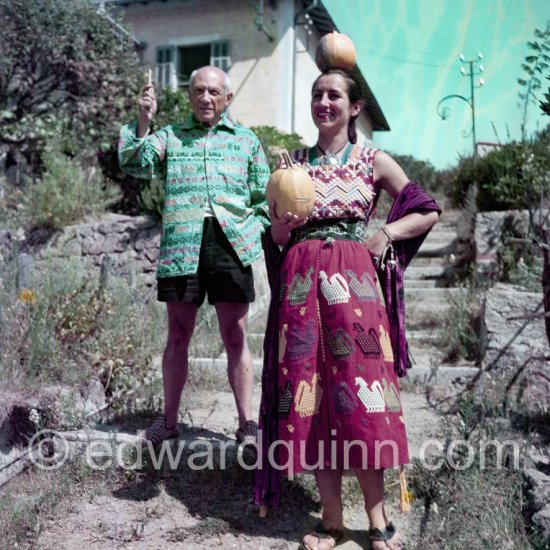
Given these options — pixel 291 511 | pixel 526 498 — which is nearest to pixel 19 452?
pixel 291 511

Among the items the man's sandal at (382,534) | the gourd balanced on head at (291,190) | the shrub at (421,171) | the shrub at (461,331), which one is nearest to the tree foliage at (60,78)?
the shrub at (461,331)

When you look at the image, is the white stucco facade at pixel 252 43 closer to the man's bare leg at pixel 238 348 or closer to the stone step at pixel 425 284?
the stone step at pixel 425 284

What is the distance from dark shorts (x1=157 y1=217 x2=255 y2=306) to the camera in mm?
2768

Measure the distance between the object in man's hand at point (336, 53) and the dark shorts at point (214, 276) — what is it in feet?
2.79

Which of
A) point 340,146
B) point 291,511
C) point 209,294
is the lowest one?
point 291,511

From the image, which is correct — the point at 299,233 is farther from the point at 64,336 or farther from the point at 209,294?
the point at 64,336

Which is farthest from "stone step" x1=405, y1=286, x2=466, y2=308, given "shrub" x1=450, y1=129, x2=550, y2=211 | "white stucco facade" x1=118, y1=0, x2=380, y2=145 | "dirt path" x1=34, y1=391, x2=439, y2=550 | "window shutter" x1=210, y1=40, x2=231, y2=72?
"window shutter" x1=210, y1=40, x2=231, y2=72

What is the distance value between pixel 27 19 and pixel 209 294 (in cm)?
750

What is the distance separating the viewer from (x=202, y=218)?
109 inches

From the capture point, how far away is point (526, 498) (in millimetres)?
2387

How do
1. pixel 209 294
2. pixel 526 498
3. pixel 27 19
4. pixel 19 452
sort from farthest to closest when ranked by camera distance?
pixel 27 19, pixel 19 452, pixel 209 294, pixel 526 498

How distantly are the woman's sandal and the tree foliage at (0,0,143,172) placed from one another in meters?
7.24

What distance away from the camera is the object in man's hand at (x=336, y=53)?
238 cm

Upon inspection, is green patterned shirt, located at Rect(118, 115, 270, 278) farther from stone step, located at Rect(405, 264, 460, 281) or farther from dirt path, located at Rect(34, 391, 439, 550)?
stone step, located at Rect(405, 264, 460, 281)
